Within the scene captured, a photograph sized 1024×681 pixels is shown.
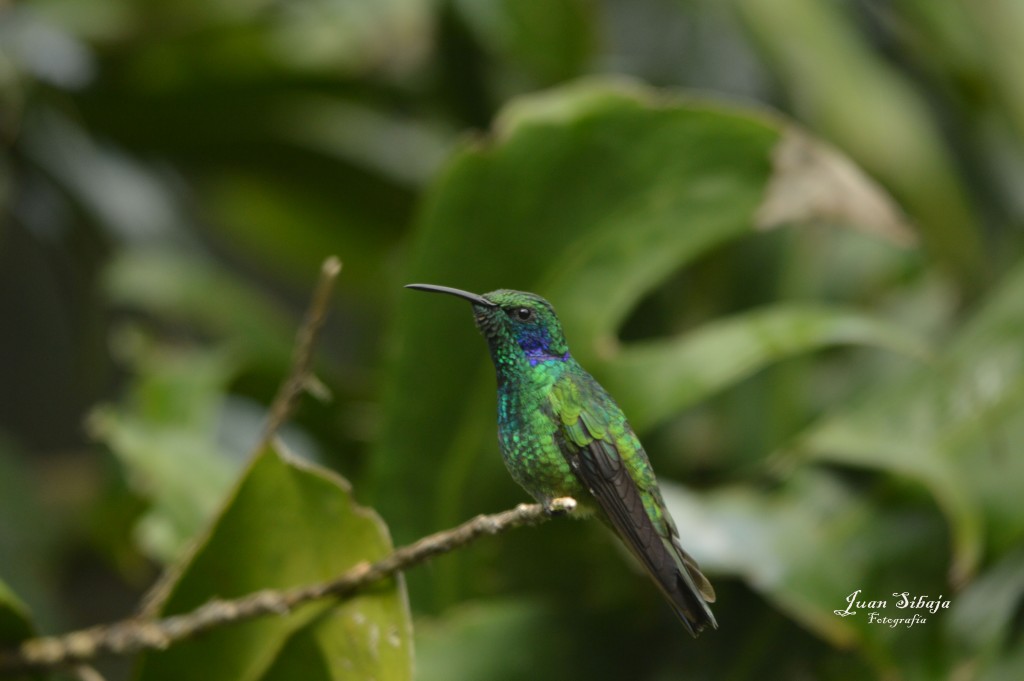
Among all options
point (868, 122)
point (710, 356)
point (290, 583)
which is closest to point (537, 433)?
point (290, 583)

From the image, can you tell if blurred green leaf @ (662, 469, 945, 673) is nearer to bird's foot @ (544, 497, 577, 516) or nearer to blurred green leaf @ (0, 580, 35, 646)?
bird's foot @ (544, 497, 577, 516)

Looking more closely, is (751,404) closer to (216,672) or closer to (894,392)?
(894,392)

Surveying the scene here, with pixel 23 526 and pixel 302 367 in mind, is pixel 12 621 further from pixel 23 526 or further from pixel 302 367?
pixel 23 526

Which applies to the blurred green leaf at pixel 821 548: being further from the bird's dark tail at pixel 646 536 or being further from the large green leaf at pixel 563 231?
the bird's dark tail at pixel 646 536

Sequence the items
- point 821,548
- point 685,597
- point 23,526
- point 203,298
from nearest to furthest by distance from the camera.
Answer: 1. point 685,597
2. point 821,548
3. point 203,298
4. point 23,526

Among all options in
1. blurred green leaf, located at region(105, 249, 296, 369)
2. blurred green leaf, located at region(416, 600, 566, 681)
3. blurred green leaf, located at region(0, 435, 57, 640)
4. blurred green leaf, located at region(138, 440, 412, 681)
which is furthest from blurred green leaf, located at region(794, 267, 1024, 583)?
blurred green leaf, located at region(0, 435, 57, 640)
